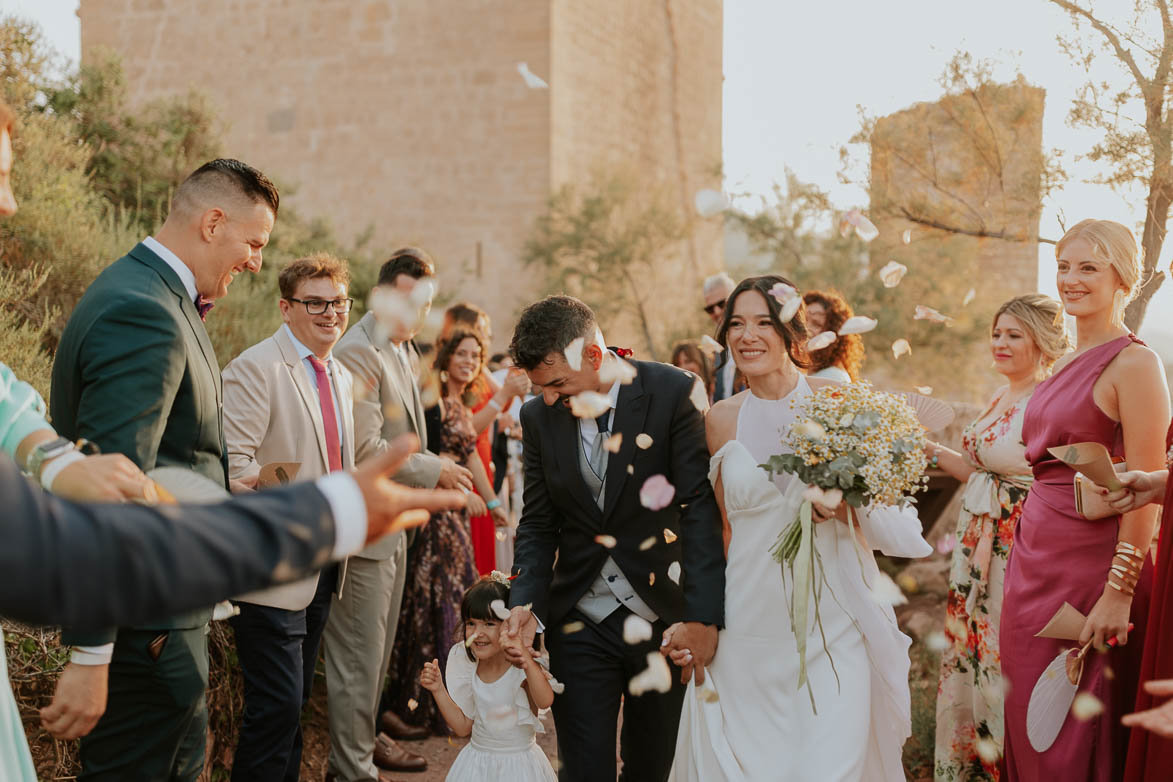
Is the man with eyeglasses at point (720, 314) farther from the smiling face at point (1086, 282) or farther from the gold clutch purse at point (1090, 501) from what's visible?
the gold clutch purse at point (1090, 501)

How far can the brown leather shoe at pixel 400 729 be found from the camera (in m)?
6.20

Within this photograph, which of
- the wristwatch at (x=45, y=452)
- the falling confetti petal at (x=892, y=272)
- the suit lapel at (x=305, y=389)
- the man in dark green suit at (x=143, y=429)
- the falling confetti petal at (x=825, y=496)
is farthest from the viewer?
the falling confetti petal at (x=892, y=272)

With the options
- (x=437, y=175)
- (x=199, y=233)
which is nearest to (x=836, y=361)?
(x=199, y=233)

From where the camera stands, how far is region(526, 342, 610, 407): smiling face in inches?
145

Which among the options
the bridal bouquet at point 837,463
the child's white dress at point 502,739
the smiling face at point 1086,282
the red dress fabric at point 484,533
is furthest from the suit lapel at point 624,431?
the red dress fabric at point 484,533

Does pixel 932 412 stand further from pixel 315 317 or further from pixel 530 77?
pixel 530 77

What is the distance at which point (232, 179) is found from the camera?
3393 mm

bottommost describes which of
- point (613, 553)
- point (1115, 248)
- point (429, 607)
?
point (429, 607)

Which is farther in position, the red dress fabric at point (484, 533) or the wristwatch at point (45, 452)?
the red dress fabric at point (484, 533)

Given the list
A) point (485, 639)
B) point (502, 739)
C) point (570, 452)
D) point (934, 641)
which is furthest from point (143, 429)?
point (934, 641)

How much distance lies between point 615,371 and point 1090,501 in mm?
1720

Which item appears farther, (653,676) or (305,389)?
(305,389)

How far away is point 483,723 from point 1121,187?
14.7ft

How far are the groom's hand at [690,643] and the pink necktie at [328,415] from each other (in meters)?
A: 1.81
